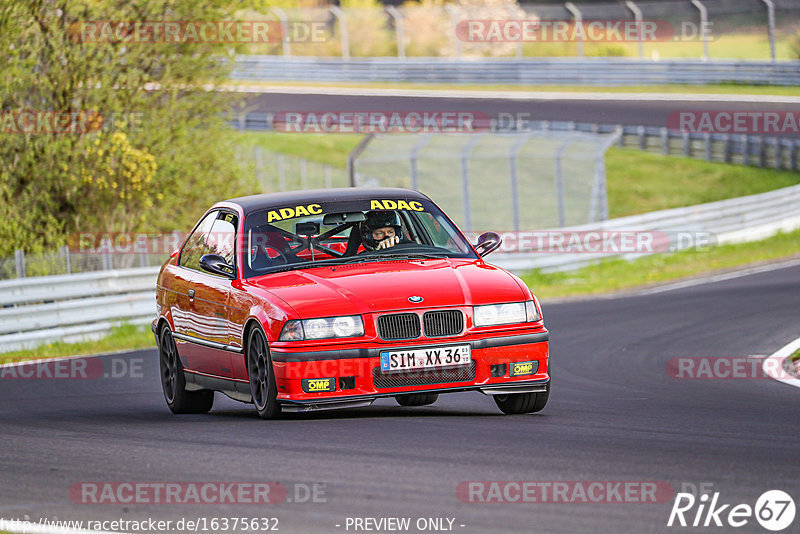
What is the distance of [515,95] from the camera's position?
4425 cm

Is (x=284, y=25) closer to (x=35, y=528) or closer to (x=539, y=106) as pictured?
(x=539, y=106)

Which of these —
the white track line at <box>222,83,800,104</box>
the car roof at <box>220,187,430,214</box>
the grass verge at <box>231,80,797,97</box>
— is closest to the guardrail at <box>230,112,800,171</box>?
the white track line at <box>222,83,800,104</box>

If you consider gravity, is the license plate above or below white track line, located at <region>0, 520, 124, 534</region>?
below

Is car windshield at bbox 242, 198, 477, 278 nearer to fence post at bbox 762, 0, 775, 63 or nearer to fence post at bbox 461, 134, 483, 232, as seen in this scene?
fence post at bbox 461, 134, 483, 232

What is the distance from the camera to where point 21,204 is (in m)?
21.8

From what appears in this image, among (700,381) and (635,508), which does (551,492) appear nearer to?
(635,508)

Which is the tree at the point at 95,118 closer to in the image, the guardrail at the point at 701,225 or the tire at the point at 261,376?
the guardrail at the point at 701,225

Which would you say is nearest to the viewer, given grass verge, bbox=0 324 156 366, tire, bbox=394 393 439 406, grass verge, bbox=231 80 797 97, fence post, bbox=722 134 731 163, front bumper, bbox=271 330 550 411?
front bumper, bbox=271 330 550 411

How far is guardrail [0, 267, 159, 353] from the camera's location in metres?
16.7

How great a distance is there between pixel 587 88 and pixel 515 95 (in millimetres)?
2603

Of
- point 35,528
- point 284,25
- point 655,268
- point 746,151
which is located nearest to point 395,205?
point 35,528

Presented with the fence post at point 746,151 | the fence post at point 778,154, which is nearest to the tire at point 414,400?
the fence post at point 778,154

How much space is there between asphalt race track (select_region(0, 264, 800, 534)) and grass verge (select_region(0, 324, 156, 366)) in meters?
3.97

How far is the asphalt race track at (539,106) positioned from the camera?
39.3m
